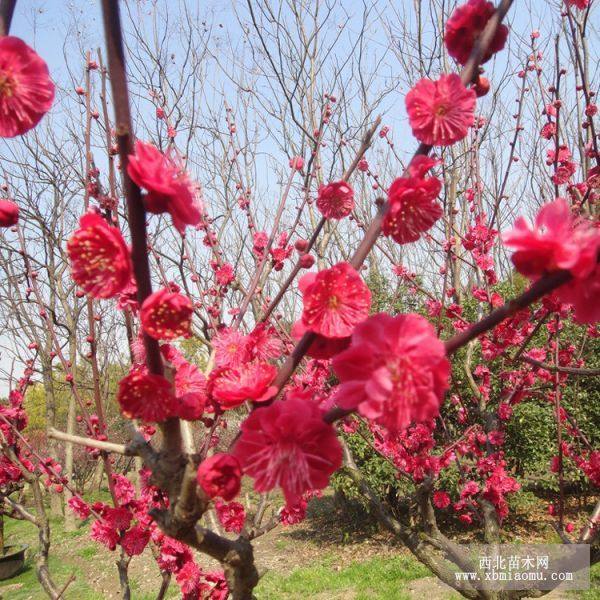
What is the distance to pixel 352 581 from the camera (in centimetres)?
627

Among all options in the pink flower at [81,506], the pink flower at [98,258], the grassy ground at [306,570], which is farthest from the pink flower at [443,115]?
the grassy ground at [306,570]

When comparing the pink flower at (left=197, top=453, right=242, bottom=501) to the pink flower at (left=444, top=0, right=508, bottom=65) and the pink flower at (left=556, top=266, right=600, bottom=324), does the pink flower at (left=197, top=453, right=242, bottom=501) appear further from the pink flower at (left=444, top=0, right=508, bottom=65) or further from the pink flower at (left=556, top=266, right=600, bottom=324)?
the pink flower at (left=444, top=0, right=508, bottom=65)

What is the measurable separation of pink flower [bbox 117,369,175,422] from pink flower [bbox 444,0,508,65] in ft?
2.65

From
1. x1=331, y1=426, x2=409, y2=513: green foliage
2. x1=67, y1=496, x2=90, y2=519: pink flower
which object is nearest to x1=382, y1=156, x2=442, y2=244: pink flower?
x1=67, y1=496, x2=90, y2=519: pink flower

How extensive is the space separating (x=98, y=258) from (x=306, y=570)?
24.3ft

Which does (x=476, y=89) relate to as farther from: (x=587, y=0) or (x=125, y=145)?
(x=587, y=0)

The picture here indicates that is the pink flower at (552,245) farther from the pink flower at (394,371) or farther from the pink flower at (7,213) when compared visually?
the pink flower at (7,213)

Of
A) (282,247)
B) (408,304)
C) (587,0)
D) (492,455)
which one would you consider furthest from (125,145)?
(408,304)

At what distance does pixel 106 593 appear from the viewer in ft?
23.4

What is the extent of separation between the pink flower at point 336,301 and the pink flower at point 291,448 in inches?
4.8

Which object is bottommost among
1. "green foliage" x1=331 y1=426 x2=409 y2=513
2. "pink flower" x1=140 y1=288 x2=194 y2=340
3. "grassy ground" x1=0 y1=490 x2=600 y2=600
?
"grassy ground" x1=0 y1=490 x2=600 y2=600

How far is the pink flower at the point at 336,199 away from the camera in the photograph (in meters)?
1.21

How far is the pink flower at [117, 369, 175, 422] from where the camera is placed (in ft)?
2.35

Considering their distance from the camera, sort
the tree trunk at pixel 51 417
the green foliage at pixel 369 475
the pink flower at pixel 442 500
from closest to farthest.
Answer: the pink flower at pixel 442 500 < the green foliage at pixel 369 475 < the tree trunk at pixel 51 417
